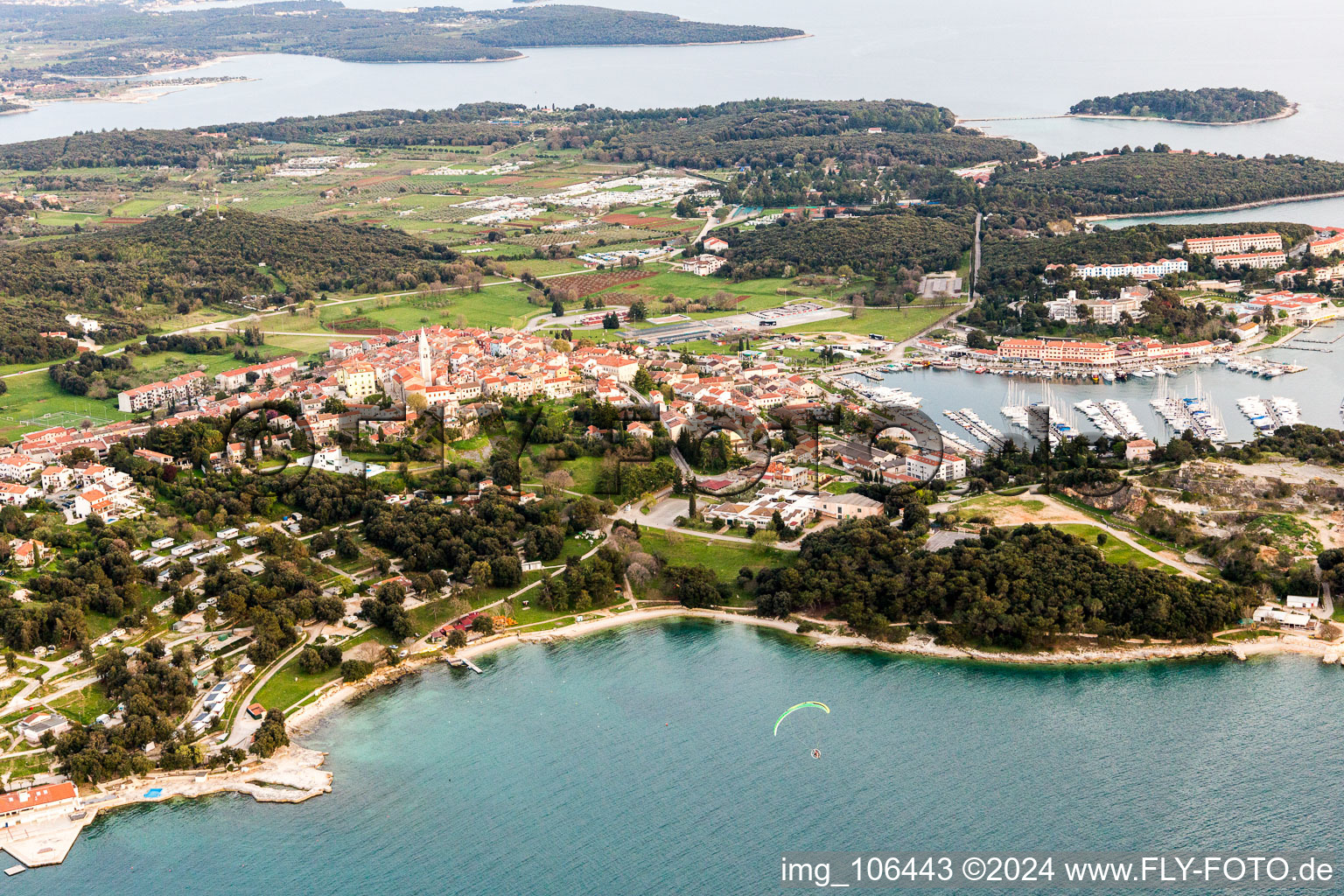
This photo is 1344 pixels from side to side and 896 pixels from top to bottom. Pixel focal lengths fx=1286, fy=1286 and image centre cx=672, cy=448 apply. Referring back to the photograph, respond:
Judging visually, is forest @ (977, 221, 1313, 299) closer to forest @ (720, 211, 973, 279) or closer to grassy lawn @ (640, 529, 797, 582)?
forest @ (720, 211, 973, 279)

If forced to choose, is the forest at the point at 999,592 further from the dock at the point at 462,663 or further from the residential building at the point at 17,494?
the residential building at the point at 17,494

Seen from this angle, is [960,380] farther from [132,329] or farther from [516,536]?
[132,329]

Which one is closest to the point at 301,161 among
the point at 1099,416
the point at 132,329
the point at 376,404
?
the point at 132,329

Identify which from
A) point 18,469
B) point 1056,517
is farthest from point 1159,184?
point 18,469

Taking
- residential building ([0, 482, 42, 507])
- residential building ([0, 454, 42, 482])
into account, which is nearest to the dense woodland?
residential building ([0, 454, 42, 482])

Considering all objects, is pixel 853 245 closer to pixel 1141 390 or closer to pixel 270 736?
pixel 1141 390

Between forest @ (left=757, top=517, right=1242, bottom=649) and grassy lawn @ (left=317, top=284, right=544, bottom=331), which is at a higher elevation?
grassy lawn @ (left=317, top=284, right=544, bottom=331)

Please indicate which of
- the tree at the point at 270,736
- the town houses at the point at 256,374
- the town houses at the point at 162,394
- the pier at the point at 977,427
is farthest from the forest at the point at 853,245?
the tree at the point at 270,736
